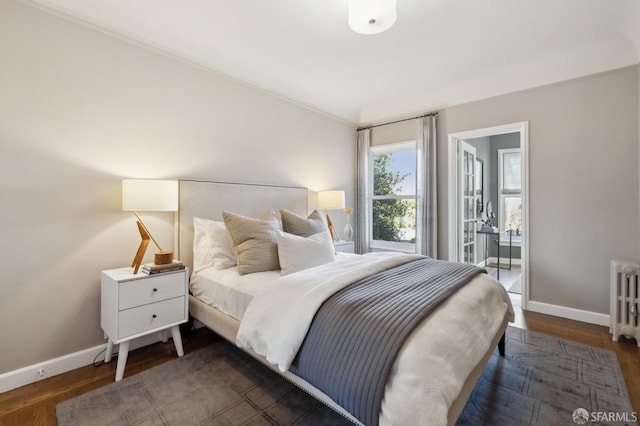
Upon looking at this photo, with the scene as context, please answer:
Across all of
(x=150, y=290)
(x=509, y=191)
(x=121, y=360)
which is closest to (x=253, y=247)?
(x=150, y=290)

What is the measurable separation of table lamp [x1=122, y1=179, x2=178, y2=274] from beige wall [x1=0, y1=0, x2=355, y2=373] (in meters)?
0.30

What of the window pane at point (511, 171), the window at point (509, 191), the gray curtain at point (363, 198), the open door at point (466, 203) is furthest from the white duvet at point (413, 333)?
the window pane at point (511, 171)

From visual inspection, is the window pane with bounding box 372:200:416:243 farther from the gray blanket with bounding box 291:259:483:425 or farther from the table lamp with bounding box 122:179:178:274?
the table lamp with bounding box 122:179:178:274

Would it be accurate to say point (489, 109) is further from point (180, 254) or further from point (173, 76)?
point (180, 254)

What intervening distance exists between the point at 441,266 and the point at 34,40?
3.28 metres

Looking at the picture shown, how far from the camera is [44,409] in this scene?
1.69 m

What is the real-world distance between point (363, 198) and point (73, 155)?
3.51m

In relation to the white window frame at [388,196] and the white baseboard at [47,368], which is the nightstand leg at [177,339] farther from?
the white window frame at [388,196]

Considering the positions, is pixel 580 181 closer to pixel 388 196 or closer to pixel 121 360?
pixel 388 196

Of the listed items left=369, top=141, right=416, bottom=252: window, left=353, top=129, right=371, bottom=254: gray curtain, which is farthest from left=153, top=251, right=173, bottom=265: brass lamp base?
left=369, top=141, right=416, bottom=252: window

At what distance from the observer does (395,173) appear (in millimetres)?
4531

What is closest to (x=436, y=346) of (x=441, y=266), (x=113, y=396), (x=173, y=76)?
(x=441, y=266)

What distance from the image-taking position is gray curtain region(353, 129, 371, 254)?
457cm

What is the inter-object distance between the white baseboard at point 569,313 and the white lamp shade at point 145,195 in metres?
3.78
